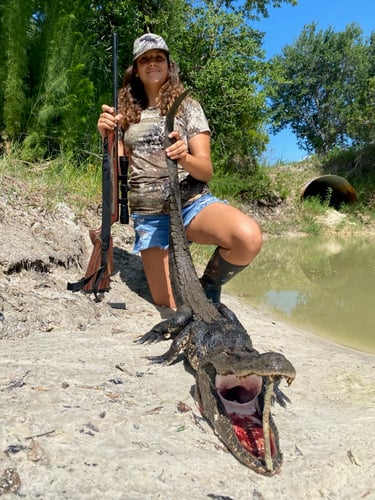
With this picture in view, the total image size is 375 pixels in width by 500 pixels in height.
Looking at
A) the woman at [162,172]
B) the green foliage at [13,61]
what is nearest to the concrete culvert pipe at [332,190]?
the green foliage at [13,61]

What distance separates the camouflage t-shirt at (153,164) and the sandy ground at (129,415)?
881 mm

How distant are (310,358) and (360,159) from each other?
1256 cm

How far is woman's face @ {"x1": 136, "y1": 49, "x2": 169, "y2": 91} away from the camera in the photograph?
10.4ft

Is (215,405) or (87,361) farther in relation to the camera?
(87,361)

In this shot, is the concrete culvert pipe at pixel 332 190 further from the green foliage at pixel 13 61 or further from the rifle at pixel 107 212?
the rifle at pixel 107 212

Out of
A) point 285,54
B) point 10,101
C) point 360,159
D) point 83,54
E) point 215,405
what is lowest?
point 215,405

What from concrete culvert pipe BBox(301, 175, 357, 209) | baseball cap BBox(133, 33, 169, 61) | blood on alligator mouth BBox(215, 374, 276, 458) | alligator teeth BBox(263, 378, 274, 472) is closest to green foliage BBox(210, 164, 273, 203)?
concrete culvert pipe BBox(301, 175, 357, 209)

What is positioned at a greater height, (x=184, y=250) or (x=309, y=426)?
(x=184, y=250)

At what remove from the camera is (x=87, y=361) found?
234 cm

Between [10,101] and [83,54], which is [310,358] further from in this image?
[83,54]

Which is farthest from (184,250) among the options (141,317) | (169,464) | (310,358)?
(169,464)

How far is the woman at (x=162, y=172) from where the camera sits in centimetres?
310

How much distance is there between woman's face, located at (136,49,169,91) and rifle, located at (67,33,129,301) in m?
0.23

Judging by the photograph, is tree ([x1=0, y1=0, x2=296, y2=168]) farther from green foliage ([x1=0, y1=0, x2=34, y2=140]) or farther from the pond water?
the pond water
